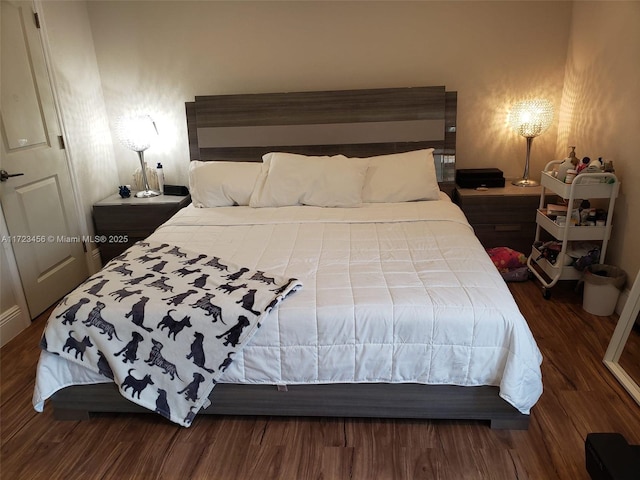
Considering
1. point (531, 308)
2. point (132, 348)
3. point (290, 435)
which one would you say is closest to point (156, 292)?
point (132, 348)

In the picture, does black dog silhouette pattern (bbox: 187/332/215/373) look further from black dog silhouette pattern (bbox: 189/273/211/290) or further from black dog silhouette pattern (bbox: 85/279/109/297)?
black dog silhouette pattern (bbox: 85/279/109/297)

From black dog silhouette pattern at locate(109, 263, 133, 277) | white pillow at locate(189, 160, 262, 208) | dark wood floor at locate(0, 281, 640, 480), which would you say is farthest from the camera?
white pillow at locate(189, 160, 262, 208)

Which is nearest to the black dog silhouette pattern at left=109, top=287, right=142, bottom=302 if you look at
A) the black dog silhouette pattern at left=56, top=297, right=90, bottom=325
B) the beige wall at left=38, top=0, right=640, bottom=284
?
the black dog silhouette pattern at left=56, top=297, right=90, bottom=325

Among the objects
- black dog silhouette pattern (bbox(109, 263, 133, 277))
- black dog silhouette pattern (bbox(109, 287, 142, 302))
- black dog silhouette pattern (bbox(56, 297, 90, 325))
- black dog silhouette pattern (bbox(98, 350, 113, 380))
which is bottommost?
black dog silhouette pattern (bbox(98, 350, 113, 380))

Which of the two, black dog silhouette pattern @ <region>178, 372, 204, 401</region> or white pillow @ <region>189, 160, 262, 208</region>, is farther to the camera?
white pillow @ <region>189, 160, 262, 208</region>

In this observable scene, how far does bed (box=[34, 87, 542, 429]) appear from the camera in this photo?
5.82ft

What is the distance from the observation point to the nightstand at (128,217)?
3.43m

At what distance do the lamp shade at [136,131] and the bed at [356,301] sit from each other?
1.69ft

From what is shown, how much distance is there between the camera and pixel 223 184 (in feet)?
10.5

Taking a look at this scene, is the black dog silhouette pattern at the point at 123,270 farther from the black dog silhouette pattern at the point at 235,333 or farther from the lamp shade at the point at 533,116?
the lamp shade at the point at 533,116

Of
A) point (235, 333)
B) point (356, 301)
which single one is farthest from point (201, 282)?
point (356, 301)

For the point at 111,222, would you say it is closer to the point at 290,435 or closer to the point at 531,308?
the point at 290,435

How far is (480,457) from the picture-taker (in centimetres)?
177

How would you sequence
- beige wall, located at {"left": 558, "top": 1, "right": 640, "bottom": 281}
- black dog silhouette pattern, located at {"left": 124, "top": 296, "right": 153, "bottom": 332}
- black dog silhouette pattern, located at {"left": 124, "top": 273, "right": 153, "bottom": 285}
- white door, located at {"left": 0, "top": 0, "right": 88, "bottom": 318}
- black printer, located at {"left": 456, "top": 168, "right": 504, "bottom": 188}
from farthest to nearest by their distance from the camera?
1. black printer, located at {"left": 456, "top": 168, "right": 504, "bottom": 188}
2. white door, located at {"left": 0, "top": 0, "right": 88, "bottom": 318}
3. beige wall, located at {"left": 558, "top": 1, "right": 640, "bottom": 281}
4. black dog silhouette pattern, located at {"left": 124, "top": 273, "right": 153, "bottom": 285}
5. black dog silhouette pattern, located at {"left": 124, "top": 296, "right": 153, "bottom": 332}
